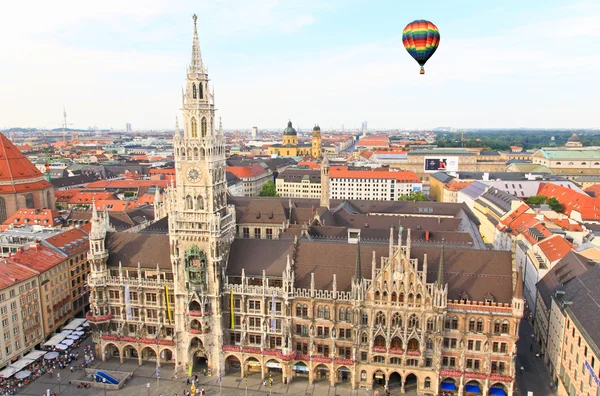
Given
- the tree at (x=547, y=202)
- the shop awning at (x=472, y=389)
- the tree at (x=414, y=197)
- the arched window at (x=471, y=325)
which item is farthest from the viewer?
the tree at (x=414, y=197)

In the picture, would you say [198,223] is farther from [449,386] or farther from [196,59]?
[449,386]

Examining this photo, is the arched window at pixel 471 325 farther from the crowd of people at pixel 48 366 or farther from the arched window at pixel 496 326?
the crowd of people at pixel 48 366

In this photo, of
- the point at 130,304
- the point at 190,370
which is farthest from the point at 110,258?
the point at 190,370

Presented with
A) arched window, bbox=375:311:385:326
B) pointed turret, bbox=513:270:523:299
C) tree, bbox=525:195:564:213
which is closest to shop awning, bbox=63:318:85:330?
arched window, bbox=375:311:385:326

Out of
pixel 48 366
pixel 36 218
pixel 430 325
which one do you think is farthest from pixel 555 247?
pixel 36 218

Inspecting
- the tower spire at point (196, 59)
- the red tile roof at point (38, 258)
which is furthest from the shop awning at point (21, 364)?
the tower spire at point (196, 59)
